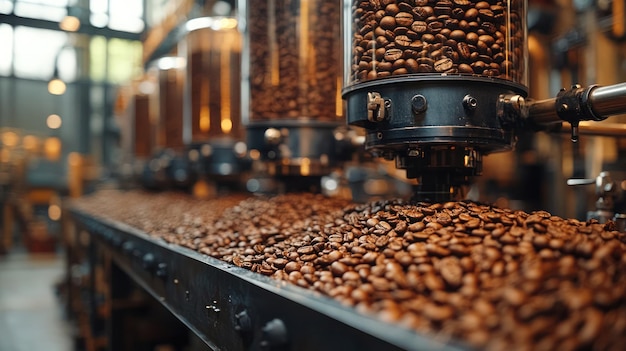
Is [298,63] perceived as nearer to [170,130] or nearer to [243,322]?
[243,322]

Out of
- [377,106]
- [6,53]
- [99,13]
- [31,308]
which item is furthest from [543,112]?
[6,53]

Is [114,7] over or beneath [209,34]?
over

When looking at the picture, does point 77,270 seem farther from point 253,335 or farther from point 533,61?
point 253,335

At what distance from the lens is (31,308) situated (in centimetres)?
438

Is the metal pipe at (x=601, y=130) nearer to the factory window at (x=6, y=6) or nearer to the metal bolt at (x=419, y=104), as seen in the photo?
the metal bolt at (x=419, y=104)

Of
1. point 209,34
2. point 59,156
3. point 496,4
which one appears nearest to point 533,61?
point 209,34

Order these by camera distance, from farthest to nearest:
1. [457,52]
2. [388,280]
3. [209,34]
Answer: [209,34]
[457,52]
[388,280]

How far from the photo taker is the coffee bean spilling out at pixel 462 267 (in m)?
0.52

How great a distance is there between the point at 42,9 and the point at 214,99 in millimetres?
4339

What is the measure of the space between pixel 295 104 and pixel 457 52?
923mm

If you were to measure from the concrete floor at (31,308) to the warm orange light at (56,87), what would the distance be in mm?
2987

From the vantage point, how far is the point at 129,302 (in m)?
2.42

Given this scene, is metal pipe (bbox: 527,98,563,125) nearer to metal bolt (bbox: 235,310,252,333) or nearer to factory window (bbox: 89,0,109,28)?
metal bolt (bbox: 235,310,252,333)

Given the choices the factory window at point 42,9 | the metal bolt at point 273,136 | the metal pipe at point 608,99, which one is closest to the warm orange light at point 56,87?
the factory window at point 42,9
